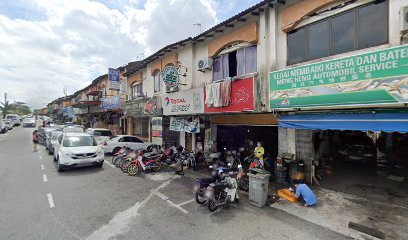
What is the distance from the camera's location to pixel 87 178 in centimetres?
970

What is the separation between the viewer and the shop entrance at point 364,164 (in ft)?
27.2

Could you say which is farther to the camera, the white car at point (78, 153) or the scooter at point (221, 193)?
the white car at point (78, 153)

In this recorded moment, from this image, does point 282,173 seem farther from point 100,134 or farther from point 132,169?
point 100,134

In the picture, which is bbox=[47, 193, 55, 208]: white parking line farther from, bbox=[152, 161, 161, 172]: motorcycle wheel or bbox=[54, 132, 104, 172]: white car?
bbox=[152, 161, 161, 172]: motorcycle wheel

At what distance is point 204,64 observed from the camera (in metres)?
11.9

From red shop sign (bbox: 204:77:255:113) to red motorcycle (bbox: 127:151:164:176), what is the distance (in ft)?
15.9

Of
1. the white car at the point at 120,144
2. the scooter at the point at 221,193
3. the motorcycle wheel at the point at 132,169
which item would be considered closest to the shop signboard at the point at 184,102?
the white car at the point at 120,144

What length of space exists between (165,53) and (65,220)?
1243 cm

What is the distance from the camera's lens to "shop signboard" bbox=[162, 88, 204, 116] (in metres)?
11.3

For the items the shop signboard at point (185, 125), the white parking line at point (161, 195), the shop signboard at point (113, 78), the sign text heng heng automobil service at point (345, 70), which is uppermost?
the shop signboard at point (113, 78)

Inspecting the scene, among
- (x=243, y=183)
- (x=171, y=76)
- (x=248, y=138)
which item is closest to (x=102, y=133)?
(x=171, y=76)

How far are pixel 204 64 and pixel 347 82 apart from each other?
741 cm

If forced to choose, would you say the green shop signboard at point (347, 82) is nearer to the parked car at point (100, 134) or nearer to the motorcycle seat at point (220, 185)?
the motorcycle seat at point (220, 185)

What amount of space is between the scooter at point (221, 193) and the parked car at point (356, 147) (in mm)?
10973
